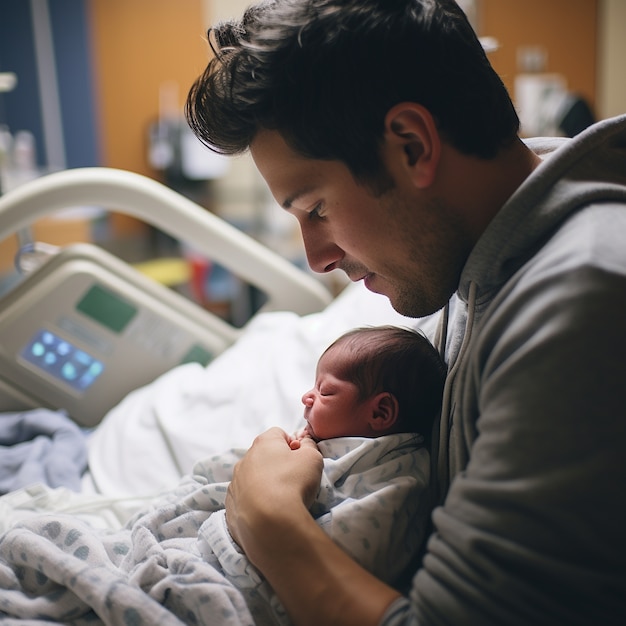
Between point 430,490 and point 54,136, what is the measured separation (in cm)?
482

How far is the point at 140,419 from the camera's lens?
1.67 meters

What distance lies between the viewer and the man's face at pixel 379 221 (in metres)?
1.01

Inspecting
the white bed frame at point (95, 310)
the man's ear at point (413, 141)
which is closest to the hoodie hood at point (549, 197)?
the man's ear at point (413, 141)

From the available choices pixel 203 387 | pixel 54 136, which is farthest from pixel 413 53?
pixel 54 136

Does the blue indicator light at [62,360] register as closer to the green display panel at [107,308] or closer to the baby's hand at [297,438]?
the green display panel at [107,308]

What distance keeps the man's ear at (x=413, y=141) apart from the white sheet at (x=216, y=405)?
19.3 inches

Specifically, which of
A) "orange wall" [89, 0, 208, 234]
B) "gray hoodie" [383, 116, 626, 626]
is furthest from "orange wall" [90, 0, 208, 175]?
"gray hoodie" [383, 116, 626, 626]

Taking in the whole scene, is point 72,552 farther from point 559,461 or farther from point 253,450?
point 559,461

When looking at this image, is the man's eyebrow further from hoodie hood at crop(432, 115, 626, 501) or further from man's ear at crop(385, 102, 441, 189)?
hoodie hood at crop(432, 115, 626, 501)

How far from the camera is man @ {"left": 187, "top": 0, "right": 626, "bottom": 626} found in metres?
0.74

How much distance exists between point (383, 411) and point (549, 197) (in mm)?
458

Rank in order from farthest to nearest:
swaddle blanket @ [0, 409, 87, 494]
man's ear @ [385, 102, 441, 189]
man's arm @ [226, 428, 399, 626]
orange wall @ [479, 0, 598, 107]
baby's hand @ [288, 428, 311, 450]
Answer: orange wall @ [479, 0, 598, 107], swaddle blanket @ [0, 409, 87, 494], baby's hand @ [288, 428, 311, 450], man's ear @ [385, 102, 441, 189], man's arm @ [226, 428, 399, 626]

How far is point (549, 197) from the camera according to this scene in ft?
2.95

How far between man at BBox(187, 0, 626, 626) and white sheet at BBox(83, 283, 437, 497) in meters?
0.42
